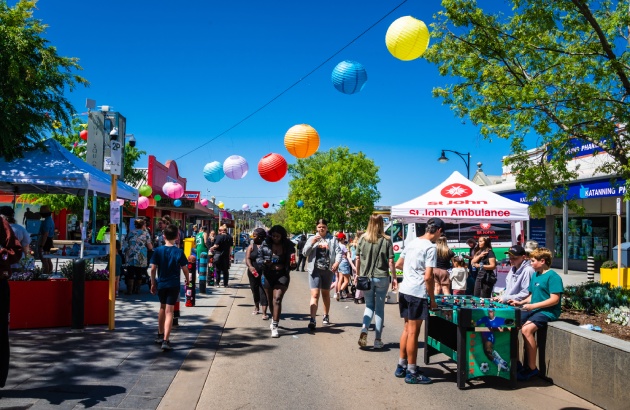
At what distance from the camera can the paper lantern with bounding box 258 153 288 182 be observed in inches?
496

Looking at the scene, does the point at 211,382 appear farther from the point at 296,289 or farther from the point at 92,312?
the point at 296,289

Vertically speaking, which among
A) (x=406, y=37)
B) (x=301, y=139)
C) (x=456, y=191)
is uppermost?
(x=406, y=37)

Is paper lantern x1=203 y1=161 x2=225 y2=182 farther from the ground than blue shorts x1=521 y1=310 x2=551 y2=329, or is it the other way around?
paper lantern x1=203 y1=161 x2=225 y2=182

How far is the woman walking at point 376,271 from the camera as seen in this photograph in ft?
23.5

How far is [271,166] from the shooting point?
12617 mm

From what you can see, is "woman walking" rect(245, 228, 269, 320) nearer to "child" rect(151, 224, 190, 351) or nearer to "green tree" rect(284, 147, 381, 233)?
"child" rect(151, 224, 190, 351)

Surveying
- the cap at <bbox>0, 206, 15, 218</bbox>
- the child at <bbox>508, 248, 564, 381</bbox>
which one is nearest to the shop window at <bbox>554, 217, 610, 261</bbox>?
the child at <bbox>508, 248, 564, 381</bbox>

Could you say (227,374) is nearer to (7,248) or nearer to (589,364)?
(7,248)

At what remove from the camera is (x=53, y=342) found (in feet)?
23.1

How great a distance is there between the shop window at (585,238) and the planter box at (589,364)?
18473 millimetres

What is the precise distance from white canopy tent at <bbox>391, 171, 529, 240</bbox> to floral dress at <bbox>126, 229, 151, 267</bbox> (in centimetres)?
613

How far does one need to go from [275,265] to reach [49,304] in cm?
346

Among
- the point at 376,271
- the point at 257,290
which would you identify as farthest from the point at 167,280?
the point at 257,290

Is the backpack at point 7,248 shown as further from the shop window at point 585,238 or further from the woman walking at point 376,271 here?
the shop window at point 585,238
